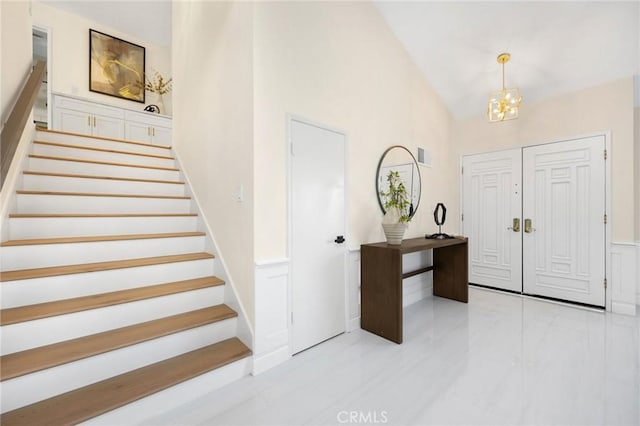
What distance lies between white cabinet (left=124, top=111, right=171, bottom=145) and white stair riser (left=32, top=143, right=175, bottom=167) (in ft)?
5.23

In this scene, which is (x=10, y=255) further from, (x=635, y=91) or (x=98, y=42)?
(x=635, y=91)

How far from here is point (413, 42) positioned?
349 cm

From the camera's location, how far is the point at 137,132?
179 inches

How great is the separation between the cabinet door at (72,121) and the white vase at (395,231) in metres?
4.56

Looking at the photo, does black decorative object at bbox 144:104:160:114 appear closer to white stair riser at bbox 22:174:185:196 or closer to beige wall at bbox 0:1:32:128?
beige wall at bbox 0:1:32:128

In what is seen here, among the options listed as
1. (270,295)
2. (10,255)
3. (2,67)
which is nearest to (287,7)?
(2,67)

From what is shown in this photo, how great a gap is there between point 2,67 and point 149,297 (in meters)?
2.04

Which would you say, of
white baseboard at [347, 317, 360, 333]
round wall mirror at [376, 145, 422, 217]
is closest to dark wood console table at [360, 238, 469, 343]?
white baseboard at [347, 317, 360, 333]

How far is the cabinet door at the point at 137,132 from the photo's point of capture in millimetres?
4465

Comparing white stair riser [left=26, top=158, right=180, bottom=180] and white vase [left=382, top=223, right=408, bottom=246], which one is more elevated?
white stair riser [left=26, top=158, right=180, bottom=180]

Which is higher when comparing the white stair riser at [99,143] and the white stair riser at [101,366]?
the white stair riser at [99,143]

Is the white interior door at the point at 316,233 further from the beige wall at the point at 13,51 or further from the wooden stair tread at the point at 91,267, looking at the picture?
the beige wall at the point at 13,51

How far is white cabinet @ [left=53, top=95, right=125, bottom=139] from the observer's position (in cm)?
391

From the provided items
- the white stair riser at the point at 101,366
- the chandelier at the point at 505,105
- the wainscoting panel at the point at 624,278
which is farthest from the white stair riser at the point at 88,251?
the wainscoting panel at the point at 624,278
